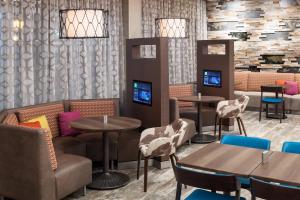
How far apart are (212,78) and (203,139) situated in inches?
59.0

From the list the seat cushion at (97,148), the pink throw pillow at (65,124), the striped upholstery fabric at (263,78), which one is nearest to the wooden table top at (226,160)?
the seat cushion at (97,148)

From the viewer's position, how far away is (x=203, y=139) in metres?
6.77

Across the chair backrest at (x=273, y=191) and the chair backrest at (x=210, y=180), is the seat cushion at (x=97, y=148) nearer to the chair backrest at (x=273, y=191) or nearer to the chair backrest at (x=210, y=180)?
the chair backrest at (x=210, y=180)

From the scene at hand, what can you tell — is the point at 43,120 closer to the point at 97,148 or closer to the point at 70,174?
the point at 97,148

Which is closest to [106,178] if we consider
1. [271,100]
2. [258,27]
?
[271,100]

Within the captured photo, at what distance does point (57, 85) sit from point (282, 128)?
461 cm

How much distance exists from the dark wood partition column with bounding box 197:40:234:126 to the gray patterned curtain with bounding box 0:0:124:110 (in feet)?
6.10

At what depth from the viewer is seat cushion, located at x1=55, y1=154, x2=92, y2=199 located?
3.88 m

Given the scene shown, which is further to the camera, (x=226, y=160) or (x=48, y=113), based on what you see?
(x=48, y=113)

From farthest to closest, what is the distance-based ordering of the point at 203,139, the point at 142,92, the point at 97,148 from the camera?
the point at 203,139 → the point at 142,92 → the point at 97,148

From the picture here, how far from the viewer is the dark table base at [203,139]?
21.9ft

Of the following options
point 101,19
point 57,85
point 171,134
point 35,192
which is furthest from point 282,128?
point 35,192

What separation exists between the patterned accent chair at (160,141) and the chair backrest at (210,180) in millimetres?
1399

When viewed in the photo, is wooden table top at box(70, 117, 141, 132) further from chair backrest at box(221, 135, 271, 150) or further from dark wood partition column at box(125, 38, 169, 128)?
chair backrest at box(221, 135, 271, 150)
